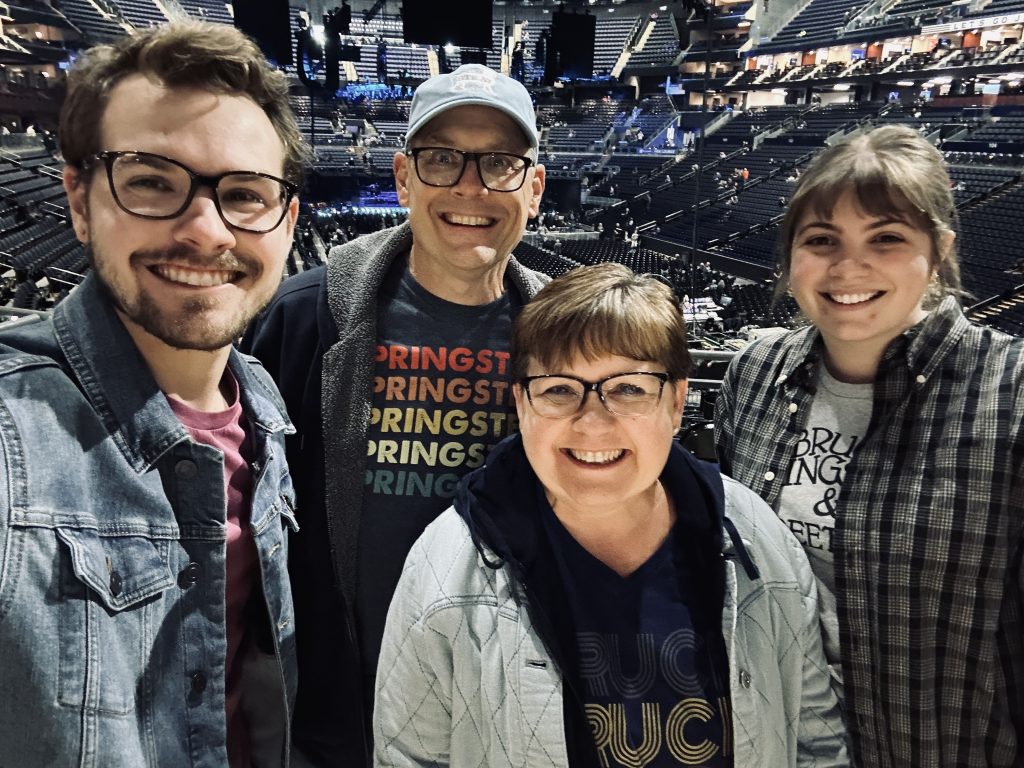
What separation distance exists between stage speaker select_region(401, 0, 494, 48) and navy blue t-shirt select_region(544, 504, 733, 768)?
44.6 ft

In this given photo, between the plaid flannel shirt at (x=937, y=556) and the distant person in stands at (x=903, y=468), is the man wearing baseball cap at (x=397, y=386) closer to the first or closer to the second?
the distant person in stands at (x=903, y=468)

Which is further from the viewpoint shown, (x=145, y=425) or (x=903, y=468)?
(x=903, y=468)

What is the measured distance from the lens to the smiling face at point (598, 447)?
1.12 m

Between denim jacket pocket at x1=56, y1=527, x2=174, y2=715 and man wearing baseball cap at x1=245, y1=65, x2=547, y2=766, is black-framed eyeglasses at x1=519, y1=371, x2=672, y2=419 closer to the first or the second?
man wearing baseball cap at x1=245, y1=65, x2=547, y2=766

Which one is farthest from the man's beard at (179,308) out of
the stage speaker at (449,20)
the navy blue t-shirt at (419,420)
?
the stage speaker at (449,20)

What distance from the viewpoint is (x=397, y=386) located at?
1559mm

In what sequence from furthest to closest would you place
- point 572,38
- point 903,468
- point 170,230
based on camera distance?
point 572,38, point 903,468, point 170,230

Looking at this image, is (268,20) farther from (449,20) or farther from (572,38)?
(572,38)

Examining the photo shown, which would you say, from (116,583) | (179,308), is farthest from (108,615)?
(179,308)

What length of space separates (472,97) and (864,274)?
0.90 meters

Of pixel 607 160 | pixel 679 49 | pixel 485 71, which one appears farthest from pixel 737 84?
pixel 485 71

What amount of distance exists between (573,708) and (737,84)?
35629 mm

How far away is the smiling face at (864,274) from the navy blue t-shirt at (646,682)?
2.35 ft

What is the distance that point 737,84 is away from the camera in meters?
31.7
